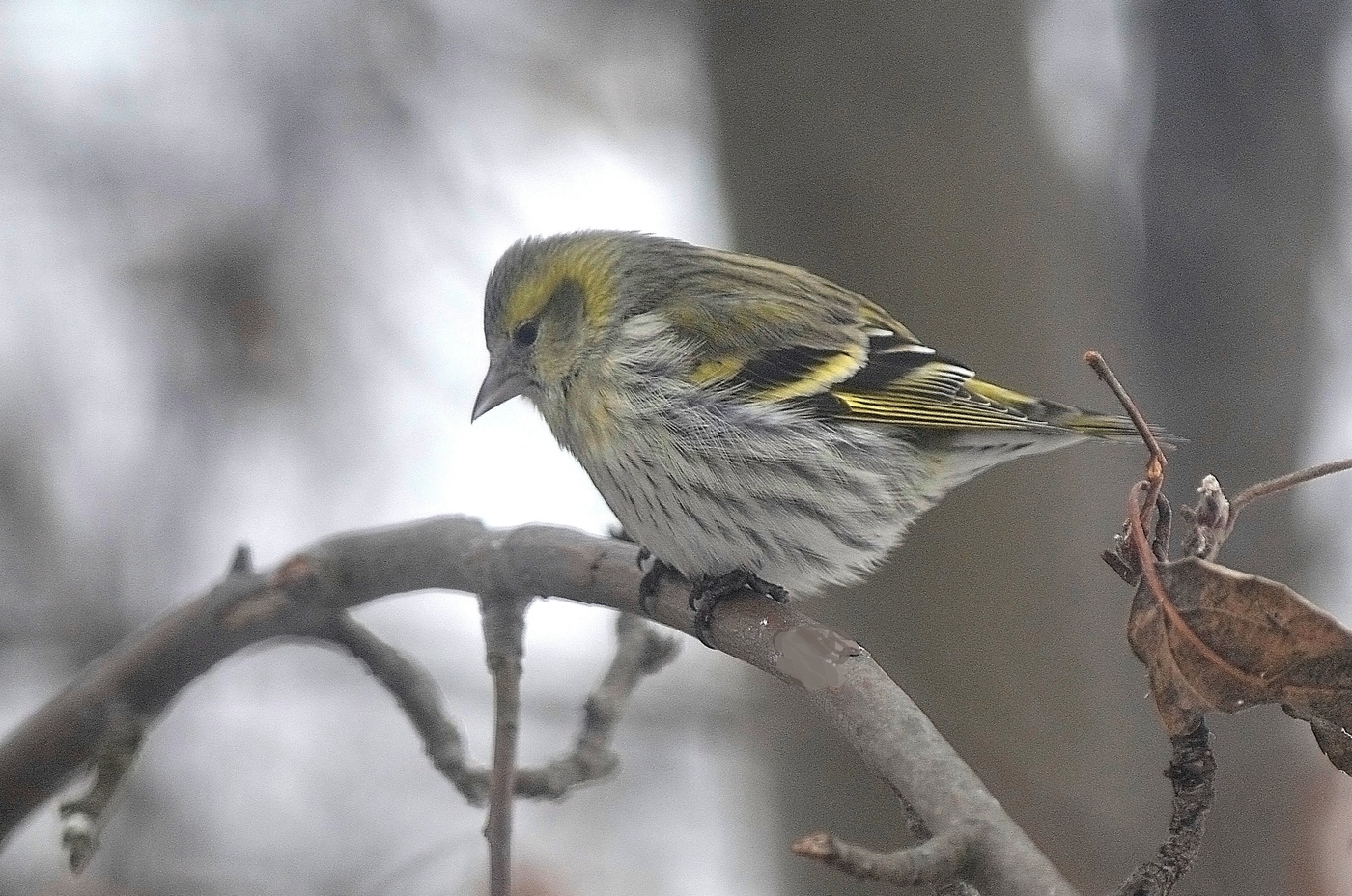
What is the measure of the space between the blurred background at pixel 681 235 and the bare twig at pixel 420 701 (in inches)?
48.6

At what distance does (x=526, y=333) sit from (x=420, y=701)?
89cm

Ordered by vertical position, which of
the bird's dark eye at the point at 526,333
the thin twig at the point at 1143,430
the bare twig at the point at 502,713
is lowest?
→ the bare twig at the point at 502,713

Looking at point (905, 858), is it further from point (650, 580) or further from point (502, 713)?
point (650, 580)

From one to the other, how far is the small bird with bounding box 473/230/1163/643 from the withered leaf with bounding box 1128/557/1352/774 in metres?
1.19

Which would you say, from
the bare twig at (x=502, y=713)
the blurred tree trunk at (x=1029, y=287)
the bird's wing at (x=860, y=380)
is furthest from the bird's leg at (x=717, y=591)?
the blurred tree trunk at (x=1029, y=287)

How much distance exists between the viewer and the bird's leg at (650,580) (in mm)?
2174

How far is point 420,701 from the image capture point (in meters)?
2.38

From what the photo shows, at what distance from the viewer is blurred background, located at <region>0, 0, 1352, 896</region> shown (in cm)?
381

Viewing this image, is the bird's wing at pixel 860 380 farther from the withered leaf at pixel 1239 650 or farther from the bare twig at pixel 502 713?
the withered leaf at pixel 1239 650

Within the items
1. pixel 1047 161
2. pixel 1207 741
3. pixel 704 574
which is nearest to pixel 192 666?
pixel 704 574

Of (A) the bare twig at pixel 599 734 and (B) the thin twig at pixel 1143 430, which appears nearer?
(B) the thin twig at pixel 1143 430

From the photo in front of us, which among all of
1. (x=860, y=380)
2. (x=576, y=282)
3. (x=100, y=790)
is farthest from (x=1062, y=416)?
(x=100, y=790)

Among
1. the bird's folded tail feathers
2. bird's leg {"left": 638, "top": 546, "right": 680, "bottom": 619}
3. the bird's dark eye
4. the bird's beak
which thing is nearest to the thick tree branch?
bird's leg {"left": 638, "top": 546, "right": 680, "bottom": 619}

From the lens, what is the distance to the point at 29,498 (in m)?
4.34
